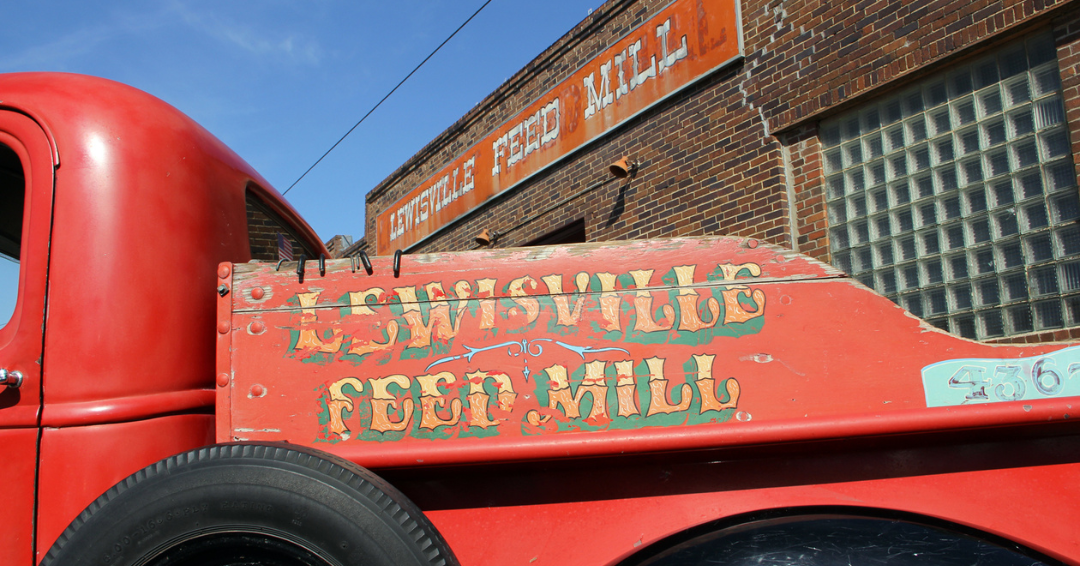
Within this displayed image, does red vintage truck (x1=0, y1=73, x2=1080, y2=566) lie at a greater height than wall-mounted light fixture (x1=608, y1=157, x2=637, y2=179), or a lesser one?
lesser

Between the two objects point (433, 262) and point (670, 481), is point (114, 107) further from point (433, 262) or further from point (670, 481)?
point (670, 481)

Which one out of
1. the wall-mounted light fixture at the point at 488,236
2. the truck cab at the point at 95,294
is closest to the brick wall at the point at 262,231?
the truck cab at the point at 95,294

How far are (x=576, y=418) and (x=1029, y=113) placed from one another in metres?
4.39

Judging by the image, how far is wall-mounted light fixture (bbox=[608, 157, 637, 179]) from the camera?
23.8ft

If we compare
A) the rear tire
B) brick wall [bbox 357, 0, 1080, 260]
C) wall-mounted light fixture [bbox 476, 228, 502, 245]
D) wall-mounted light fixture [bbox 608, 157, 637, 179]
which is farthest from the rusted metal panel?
wall-mounted light fixture [bbox 476, 228, 502, 245]

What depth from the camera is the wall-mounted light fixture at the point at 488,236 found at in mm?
9305

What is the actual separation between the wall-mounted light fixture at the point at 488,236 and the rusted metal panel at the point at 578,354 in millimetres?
7297

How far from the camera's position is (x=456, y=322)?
195 centimetres

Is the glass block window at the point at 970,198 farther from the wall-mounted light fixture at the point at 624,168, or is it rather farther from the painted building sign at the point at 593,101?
the wall-mounted light fixture at the point at 624,168

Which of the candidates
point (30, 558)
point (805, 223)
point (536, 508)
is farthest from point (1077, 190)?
point (30, 558)

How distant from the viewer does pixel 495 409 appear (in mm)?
1881

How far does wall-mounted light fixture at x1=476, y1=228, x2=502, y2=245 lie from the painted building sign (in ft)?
1.61

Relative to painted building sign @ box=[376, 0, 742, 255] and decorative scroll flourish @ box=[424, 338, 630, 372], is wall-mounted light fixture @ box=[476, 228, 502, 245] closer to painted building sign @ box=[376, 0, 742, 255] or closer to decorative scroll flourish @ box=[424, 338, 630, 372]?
painted building sign @ box=[376, 0, 742, 255]

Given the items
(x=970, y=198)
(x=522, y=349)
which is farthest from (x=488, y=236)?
(x=522, y=349)
